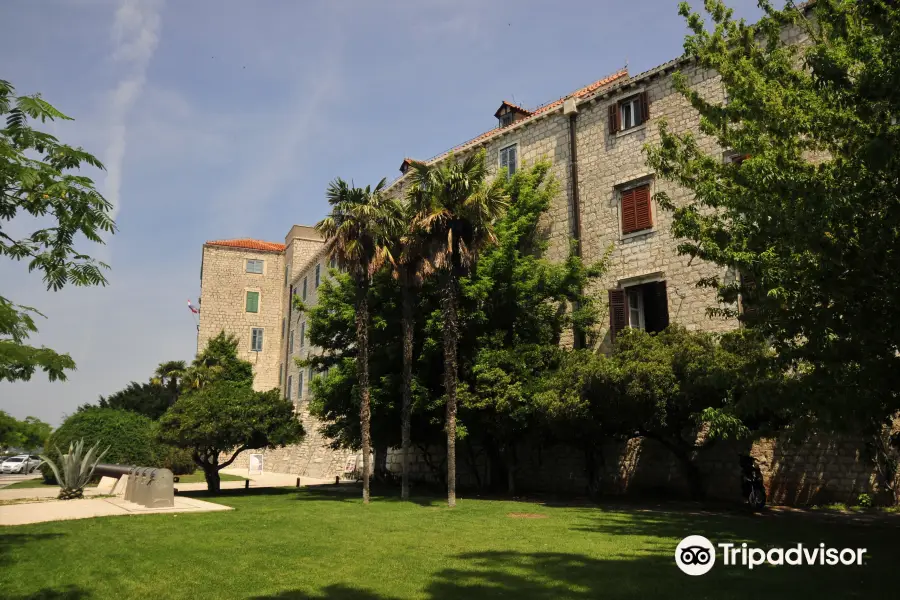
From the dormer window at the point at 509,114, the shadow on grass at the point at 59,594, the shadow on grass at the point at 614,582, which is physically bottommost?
the shadow on grass at the point at 59,594

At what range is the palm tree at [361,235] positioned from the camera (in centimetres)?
2050

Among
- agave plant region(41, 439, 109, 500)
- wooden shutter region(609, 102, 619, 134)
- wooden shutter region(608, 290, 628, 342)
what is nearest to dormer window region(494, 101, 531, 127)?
wooden shutter region(609, 102, 619, 134)

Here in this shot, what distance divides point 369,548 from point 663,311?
50.4 ft

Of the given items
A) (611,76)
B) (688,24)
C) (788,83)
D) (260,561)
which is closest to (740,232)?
(788,83)

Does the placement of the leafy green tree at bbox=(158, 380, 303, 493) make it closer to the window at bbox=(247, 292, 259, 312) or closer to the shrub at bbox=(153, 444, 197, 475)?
the shrub at bbox=(153, 444, 197, 475)

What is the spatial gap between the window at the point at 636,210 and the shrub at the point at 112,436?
75.1 feet

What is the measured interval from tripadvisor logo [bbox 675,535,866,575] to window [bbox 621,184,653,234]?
580 inches

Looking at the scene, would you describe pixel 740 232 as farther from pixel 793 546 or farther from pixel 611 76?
pixel 611 76

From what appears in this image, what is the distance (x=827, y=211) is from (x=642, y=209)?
16482 mm

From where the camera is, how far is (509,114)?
31.2 m

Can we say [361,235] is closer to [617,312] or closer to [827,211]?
[617,312]

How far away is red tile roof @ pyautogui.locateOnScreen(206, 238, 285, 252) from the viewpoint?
2149 inches

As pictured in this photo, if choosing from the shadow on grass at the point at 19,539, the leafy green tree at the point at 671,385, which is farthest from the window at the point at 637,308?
the shadow on grass at the point at 19,539

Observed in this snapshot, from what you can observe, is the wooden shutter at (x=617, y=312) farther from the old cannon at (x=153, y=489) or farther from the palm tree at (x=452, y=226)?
the old cannon at (x=153, y=489)
